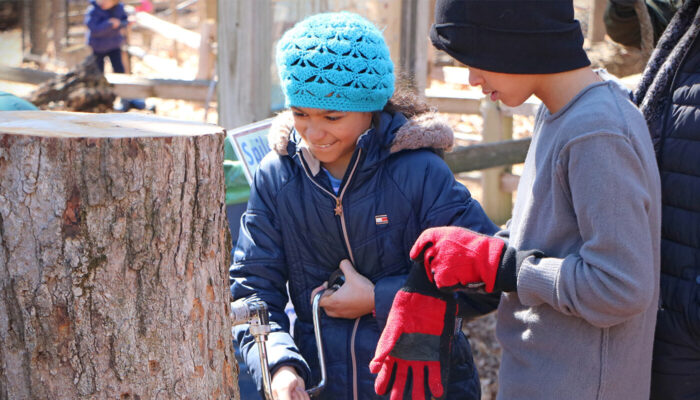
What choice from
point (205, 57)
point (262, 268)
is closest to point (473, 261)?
point (262, 268)

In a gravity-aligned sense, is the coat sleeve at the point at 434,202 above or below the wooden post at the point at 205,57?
below

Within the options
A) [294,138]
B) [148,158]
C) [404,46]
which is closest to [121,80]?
[404,46]

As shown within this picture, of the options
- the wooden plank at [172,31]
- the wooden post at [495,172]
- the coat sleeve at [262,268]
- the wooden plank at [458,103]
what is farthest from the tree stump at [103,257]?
the wooden plank at [172,31]

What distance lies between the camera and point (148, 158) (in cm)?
169

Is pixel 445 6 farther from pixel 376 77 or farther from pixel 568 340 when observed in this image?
pixel 568 340

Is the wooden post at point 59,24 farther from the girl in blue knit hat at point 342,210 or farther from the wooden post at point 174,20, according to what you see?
the girl in blue knit hat at point 342,210

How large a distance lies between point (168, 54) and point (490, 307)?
15.1 metres

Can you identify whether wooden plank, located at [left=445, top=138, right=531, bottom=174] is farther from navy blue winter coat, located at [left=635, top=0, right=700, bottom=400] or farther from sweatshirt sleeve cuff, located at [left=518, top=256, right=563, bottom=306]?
sweatshirt sleeve cuff, located at [left=518, top=256, right=563, bottom=306]

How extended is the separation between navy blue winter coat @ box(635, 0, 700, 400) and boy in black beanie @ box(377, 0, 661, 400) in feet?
0.47

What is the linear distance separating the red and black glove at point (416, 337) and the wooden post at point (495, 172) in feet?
14.1

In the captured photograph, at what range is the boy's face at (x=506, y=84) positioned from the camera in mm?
1704

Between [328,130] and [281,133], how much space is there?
0.20 metres

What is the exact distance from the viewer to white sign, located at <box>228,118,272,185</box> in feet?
11.0

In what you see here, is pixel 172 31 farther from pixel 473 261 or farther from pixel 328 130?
pixel 473 261
